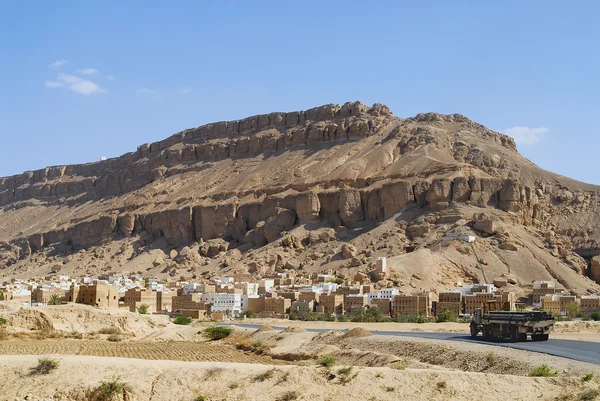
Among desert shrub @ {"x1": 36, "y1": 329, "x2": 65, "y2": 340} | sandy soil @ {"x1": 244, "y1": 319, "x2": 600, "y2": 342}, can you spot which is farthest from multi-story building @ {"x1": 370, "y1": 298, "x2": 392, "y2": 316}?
desert shrub @ {"x1": 36, "y1": 329, "x2": 65, "y2": 340}

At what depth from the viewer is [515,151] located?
11038cm

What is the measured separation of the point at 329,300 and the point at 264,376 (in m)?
46.0

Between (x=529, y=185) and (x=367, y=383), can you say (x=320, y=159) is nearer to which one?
(x=529, y=185)

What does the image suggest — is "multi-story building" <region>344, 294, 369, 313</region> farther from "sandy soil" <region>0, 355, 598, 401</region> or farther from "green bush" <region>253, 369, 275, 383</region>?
"green bush" <region>253, 369, 275, 383</region>

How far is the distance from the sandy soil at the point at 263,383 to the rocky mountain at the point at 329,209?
2043 inches

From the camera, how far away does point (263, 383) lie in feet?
62.0

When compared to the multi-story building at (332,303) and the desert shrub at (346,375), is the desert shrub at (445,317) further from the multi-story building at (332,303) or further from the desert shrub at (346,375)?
the desert shrub at (346,375)

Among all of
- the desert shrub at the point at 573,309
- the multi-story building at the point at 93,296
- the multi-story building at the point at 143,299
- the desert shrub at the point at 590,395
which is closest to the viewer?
the desert shrub at the point at 590,395

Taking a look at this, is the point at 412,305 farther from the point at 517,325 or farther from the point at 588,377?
the point at 588,377

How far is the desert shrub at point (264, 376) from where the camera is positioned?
62.6 feet

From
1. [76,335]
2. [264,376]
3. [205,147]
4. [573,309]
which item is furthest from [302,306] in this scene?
[205,147]

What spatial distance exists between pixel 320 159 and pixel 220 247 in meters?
21.5

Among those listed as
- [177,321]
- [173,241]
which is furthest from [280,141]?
[177,321]

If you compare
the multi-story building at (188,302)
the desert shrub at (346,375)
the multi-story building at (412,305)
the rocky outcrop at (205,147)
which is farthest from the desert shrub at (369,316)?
the rocky outcrop at (205,147)
